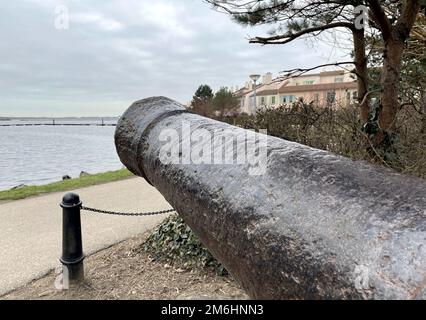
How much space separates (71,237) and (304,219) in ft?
11.1

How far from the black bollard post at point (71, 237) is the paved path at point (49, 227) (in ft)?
2.05

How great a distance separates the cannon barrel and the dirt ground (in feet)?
7.41

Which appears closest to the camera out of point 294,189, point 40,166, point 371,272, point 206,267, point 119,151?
point 371,272

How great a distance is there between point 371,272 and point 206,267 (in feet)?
11.8

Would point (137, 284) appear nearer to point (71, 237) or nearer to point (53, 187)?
point (71, 237)

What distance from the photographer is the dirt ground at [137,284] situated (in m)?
3.91

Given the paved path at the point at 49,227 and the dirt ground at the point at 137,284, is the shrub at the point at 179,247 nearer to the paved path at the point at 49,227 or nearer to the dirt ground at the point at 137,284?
the dirt ground at the point at 137,284

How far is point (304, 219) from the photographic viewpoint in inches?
45.9

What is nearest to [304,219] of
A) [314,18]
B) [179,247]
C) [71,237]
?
[71,237]

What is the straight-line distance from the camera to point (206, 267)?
14.4 ft

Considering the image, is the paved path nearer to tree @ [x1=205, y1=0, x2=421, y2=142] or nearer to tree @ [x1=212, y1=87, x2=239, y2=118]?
tree @ [x1=205, y1=0, x2=421, y2=142]

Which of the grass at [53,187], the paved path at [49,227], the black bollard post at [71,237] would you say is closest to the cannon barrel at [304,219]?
the black bollard post at [71,237]
